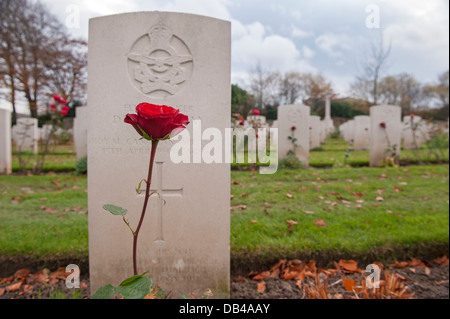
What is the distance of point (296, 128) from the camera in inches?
255

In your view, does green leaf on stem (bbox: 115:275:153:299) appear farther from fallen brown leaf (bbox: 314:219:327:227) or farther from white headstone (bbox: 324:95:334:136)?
white headstone (bbox: 324:95:334:136)

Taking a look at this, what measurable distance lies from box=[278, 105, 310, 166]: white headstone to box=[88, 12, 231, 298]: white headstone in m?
4.88

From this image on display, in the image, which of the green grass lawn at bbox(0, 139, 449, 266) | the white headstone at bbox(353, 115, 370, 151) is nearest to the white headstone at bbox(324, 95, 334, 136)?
the white headstone at bbox(353, 115, 370, 151)

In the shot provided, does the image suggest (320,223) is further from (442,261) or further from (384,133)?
(384,133)

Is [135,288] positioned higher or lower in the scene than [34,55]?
lower

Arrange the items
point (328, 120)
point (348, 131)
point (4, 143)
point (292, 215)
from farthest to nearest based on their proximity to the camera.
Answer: point (328, 120) < point (348, 131) < point (4, 143) < point (292, 215)

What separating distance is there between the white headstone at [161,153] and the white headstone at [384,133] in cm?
684

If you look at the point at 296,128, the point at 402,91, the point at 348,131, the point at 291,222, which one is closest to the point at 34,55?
the point at 296,128

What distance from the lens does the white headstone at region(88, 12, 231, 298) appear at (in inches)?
65.2

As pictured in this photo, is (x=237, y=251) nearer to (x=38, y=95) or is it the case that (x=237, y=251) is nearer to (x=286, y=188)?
(x=286, y=188)

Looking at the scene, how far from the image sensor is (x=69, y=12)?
4.47 feet

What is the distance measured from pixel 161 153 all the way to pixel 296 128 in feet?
17.3
